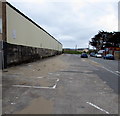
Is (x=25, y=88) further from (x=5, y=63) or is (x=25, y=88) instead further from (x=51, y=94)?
(x=5, y=63)

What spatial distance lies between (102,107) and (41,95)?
2.32m

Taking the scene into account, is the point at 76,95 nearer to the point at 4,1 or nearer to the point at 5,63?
the point at 5,63

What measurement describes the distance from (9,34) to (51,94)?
10901 mm

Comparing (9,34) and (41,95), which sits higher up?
(9,34)

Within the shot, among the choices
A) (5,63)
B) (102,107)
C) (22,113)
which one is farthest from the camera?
(5,63)

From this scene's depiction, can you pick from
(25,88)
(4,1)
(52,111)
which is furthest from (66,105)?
(4,1)

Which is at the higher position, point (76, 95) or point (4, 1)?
point (4, 1)

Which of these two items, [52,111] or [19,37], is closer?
[52,111]

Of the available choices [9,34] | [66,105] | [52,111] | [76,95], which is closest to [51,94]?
[76,95]

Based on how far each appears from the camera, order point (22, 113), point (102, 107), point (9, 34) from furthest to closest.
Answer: point (9, 34), point (102, 107), point (22, 113)

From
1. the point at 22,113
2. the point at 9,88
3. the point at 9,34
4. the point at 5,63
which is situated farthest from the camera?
the point at 9,34

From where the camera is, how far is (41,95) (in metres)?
7.42

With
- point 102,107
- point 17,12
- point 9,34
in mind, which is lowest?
point 102,107

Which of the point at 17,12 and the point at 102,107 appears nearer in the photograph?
the point at 102,107
